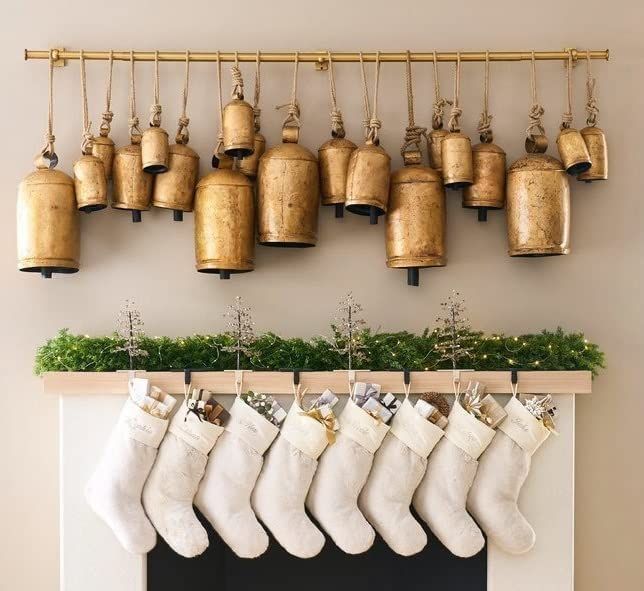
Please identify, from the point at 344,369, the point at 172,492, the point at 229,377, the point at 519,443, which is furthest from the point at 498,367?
the point at 172,492

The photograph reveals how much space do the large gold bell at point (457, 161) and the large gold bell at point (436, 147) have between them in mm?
64

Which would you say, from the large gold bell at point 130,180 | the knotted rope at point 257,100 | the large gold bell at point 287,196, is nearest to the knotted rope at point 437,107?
the large gold bell at point 287,196

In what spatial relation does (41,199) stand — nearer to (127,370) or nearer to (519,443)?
(127,370)

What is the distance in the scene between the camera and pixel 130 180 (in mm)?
2227

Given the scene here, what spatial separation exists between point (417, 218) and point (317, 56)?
556 mm

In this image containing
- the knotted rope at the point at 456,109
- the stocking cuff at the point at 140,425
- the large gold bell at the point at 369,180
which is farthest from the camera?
the knotted rope at the point at 456,109

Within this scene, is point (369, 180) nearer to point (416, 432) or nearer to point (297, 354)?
point (297, 354)

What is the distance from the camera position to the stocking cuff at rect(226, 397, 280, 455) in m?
2.07

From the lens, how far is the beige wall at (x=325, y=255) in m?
2.34

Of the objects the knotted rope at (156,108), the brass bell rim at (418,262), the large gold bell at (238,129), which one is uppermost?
the knotted rope at (156,108)

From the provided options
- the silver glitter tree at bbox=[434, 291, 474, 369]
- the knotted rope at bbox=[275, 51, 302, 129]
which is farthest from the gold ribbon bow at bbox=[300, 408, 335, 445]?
the knotted rope at bbox=[275, 51, 302, 129]

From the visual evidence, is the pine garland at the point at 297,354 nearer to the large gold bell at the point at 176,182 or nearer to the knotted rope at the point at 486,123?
the large gold bell at the point at 176,182

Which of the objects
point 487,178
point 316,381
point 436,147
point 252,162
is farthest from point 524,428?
point 252,162

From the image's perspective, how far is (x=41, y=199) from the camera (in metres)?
2.18
